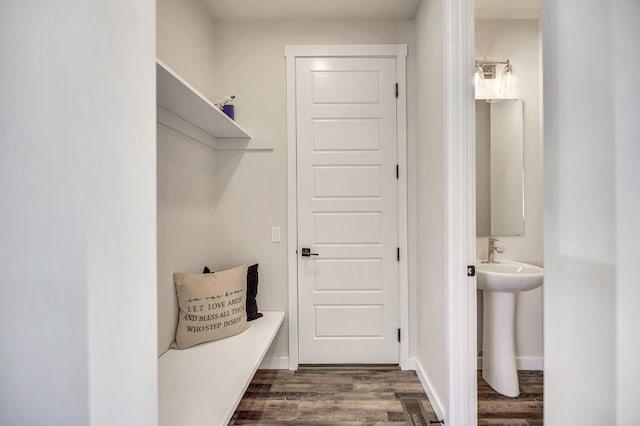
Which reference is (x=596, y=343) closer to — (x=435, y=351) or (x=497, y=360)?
(x=435, y=351)

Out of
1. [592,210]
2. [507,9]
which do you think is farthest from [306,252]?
[507,9]

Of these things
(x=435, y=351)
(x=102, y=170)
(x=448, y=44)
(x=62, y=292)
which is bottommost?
(x=435, y=351)

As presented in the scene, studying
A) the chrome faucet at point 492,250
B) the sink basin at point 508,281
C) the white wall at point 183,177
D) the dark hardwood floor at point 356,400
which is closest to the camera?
the white wall at point 183,177

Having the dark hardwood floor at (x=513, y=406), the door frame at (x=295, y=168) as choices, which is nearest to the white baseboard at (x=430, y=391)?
the door frame at (x=295, y=168)

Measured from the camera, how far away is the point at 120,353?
67 cm

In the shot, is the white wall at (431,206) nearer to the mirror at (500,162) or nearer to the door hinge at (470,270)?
the door hinge at (470,270)

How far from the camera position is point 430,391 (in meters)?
1.98

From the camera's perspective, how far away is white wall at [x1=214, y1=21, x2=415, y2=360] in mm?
2434

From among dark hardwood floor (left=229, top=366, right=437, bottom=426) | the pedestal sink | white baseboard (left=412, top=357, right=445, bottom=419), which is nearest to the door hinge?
the pedestal sink

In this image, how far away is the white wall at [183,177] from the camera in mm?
1702

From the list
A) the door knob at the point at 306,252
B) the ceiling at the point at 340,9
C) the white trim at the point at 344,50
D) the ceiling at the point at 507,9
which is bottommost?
the door knob at the point at 306,252

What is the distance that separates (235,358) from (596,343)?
1578 mm

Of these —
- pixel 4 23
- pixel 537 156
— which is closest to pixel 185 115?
pixel 4 23

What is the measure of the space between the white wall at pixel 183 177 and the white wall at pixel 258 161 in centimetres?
10
